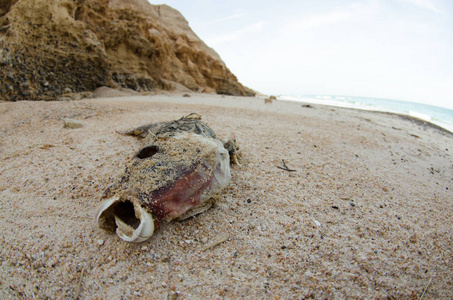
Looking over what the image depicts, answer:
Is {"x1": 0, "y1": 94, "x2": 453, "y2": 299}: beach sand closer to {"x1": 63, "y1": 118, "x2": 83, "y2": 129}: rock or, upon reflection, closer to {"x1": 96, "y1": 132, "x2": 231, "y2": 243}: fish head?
{"x1": 96, "y1": 132, "x2": 231, "y2": 243}: fish head

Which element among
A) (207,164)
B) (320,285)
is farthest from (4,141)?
(320,285)

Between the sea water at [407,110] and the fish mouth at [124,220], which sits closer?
the fish mouth at [124,220]

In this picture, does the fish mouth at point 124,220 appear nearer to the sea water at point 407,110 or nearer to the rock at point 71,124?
the rock at point 71,124

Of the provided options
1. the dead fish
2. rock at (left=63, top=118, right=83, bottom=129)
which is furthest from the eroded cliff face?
the dead fish

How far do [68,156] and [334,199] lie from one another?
259 centimetres

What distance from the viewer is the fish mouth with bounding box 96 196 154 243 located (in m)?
1.22

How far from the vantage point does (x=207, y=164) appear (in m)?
1.49

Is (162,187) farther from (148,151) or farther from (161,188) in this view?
(148,151)

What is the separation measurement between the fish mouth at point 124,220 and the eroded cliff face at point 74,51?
531 cm

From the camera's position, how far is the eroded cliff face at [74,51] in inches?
198

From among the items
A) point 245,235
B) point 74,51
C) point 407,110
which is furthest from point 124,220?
point 407,110

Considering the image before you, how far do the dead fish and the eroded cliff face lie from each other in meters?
5.30

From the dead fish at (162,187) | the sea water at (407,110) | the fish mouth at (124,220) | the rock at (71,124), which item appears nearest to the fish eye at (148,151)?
the dead fish at (162,187)

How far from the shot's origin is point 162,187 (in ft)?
4.32
